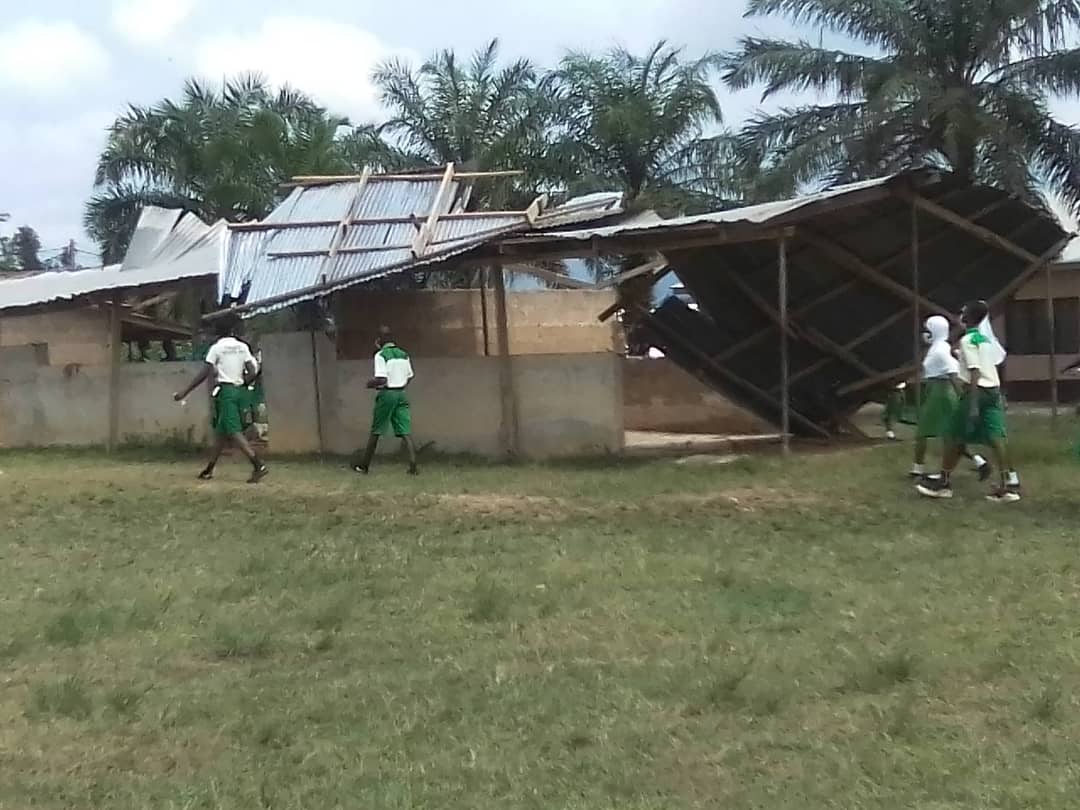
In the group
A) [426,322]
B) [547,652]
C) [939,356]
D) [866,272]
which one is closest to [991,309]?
[866,272]

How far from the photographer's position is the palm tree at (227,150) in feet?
74.5

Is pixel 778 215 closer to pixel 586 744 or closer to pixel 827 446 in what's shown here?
pixel 827 446

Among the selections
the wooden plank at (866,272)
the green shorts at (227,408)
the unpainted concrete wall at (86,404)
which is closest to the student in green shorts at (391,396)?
the green shorts at (227,408)

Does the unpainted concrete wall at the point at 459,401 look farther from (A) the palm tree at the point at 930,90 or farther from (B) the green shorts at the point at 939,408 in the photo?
(A) the palm tree at the point at 930,90

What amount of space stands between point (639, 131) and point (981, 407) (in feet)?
46.6

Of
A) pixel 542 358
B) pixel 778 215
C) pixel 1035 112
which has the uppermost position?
pixel 1035 112

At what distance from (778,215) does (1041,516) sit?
12.8ft

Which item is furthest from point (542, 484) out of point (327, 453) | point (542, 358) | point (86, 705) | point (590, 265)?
point (590, 265)

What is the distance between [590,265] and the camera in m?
22.3

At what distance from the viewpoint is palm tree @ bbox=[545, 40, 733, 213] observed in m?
22.8

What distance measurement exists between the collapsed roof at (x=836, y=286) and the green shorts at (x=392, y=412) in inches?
75.3

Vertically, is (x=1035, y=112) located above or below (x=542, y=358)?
above

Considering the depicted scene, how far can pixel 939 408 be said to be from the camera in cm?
997

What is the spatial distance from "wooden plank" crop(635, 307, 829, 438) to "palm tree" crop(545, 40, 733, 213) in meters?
8.22
